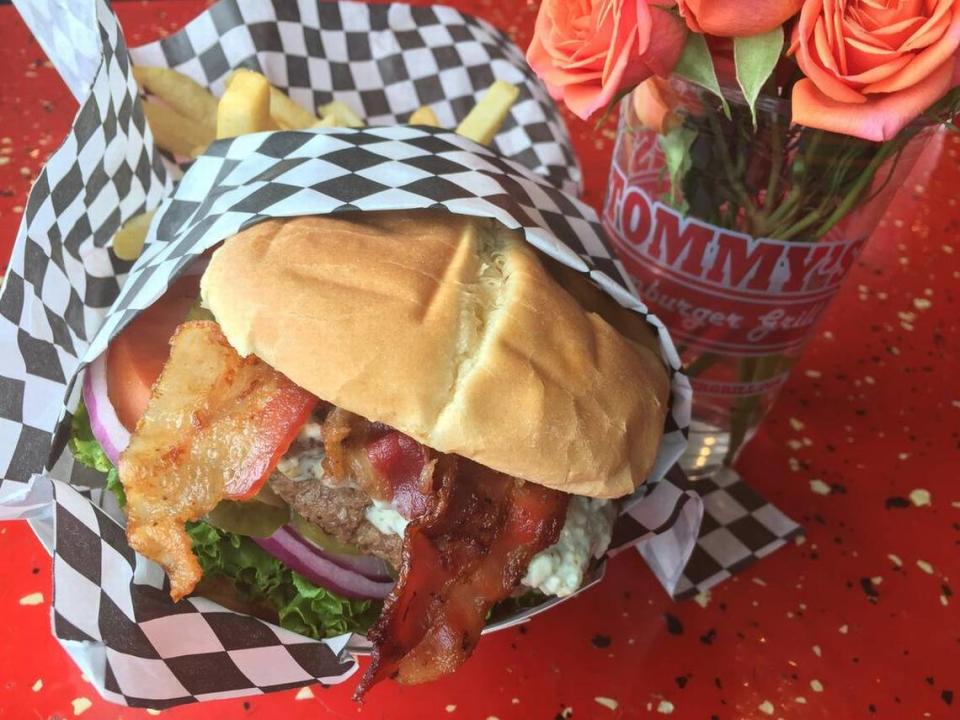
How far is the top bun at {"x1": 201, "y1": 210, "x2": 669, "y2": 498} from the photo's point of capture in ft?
3.23

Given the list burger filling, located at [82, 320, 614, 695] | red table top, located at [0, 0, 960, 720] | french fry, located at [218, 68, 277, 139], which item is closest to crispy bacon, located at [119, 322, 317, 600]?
burger filling, located at [82, 320, 614, 695]

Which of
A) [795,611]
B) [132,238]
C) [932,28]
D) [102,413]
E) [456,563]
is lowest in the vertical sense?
[795,611]

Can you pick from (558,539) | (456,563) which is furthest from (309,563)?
(558,539)

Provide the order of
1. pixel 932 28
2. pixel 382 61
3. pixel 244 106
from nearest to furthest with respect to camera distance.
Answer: pixel 932 28
pixel 244 106
pixel 382 61

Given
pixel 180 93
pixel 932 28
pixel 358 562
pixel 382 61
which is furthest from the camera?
→ pixel 382 61

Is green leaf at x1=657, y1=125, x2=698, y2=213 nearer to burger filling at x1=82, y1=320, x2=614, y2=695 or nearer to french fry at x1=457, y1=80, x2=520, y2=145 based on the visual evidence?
french fry at x1=457, y1=80, x2=520, y2=145

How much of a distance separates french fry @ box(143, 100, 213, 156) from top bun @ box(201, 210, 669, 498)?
61cm

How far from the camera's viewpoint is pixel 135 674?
40.6 inches

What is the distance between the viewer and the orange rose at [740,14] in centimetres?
96

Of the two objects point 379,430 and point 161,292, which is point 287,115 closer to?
point 161,292

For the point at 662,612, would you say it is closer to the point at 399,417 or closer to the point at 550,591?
the point at 550,591

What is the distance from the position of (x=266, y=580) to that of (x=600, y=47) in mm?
871

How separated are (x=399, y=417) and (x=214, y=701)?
0.54 metres

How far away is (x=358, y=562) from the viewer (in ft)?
4.06
